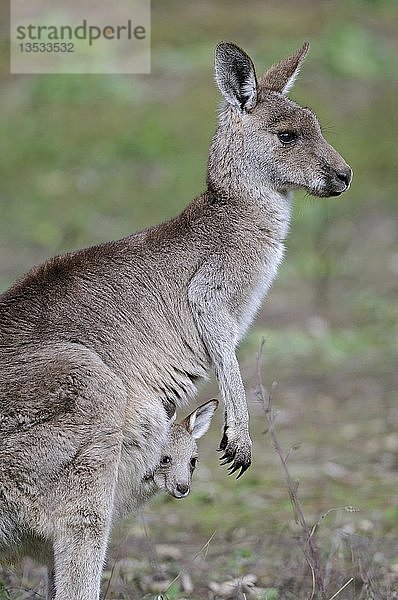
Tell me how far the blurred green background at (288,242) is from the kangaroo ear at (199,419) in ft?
1.84

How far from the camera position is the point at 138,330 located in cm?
492

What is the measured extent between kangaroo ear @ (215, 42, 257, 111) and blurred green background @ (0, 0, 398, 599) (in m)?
1.95

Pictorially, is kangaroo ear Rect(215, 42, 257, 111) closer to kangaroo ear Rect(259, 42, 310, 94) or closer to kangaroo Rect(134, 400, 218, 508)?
kangaroo ear Rect(259, 42, 310, 94)

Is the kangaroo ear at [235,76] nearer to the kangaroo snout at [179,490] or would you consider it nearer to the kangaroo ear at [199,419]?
the kangaroo ear at [199,419]

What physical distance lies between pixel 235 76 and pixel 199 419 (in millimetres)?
1508

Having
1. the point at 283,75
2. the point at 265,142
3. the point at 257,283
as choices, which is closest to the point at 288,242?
the point at 283,75

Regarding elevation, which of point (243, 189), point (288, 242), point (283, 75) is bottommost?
point (288, 242)

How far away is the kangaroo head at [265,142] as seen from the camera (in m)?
5.28

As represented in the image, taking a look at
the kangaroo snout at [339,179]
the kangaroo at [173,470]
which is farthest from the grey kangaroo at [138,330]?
the kangaroo at [173,470]

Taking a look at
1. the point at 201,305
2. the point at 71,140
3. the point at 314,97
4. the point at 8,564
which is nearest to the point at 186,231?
the point at 201,305

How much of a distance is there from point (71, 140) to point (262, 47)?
12.3 feet

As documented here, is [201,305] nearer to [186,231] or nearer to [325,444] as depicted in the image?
[186,231]

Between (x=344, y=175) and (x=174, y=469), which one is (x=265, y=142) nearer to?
(x=344, y=175)

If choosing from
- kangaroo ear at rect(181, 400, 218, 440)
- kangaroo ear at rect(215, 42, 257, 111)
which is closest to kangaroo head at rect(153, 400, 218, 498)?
kangaroo ear at rect(181, 400, 218, 440)
